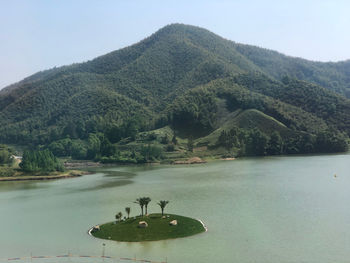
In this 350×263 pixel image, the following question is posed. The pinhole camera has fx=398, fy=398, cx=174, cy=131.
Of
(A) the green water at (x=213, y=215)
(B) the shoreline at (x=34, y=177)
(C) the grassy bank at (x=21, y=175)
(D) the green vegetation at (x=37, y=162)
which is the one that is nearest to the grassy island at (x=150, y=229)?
(A) the green water at (x=213, y=215)

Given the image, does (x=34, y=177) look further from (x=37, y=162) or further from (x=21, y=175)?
(x=37, y=162)

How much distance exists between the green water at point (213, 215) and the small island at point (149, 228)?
4.18 feet

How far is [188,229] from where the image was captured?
4706 centimetres

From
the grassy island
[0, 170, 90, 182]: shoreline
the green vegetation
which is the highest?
the green vegetation

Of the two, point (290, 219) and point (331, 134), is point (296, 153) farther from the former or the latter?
point (290, 219)

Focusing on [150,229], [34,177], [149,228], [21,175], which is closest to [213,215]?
[149,228]

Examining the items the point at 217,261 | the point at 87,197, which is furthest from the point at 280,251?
the point at 87,197

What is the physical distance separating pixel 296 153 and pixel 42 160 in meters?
105

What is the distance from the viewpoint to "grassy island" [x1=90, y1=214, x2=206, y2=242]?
150ft

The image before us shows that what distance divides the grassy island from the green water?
1280 millimetres

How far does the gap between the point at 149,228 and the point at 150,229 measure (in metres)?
0.32

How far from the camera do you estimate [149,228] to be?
47.4 m

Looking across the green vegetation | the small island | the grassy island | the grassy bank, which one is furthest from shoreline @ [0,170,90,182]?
the grassy island

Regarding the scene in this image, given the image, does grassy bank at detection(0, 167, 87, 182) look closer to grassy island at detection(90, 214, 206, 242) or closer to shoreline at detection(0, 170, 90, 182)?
shoreline at detection(0, 170, 90, 182)
